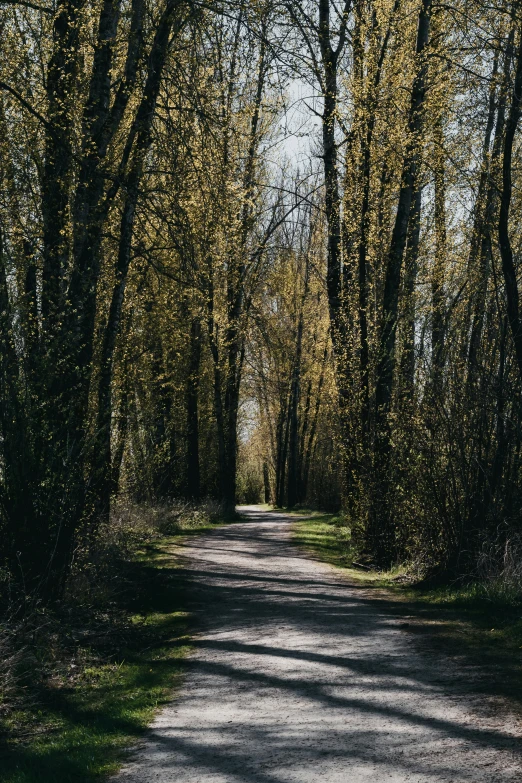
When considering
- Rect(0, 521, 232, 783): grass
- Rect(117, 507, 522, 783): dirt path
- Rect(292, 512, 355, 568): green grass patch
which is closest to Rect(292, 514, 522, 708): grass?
Rect(117, 507, 522, 783): dirt path

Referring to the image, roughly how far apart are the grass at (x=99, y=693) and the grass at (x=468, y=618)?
270 centimetres

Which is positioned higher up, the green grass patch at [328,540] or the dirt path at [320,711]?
the green grass patch at [328,540]

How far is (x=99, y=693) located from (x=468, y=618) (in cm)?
430

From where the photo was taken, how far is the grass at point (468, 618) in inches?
307

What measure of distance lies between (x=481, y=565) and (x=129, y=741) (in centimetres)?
625

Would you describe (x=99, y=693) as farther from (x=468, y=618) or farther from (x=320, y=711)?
(x=468, y=618)

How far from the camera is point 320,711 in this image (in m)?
6.74

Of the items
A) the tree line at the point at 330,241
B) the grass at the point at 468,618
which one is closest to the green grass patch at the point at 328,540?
the tree line at the point at 330,241

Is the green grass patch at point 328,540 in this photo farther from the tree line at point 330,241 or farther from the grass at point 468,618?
the grass at point 468,618

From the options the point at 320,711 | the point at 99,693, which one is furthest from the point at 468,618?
the point at 99,693

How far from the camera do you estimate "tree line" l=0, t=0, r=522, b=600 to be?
10609 millimetres

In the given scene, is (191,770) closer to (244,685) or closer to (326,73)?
(244,685)

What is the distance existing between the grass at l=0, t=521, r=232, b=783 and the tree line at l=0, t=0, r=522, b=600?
1.03 meters

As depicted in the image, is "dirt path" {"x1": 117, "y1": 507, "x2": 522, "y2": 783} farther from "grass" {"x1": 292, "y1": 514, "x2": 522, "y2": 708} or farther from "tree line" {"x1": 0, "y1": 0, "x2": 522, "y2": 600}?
"tree line" {"x1": 0, "y1": 0, "x2": 522, "y2": 600}
